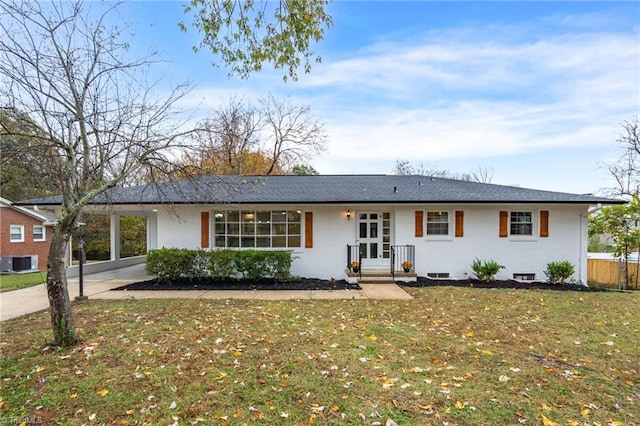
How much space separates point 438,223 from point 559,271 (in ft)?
12.8

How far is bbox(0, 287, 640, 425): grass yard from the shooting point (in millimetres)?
2875

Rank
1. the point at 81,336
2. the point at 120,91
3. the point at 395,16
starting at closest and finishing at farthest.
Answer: the point at 81,336 < the point at 120,91 < the point at 395,16

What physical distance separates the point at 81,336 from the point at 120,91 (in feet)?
13.6

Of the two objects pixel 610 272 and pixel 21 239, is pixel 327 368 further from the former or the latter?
pixel 21 239

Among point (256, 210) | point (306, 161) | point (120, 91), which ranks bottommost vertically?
point (256, 210)

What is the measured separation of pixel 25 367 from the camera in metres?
3.75

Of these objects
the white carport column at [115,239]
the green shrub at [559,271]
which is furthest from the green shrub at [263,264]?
the green shrub at [559,271]

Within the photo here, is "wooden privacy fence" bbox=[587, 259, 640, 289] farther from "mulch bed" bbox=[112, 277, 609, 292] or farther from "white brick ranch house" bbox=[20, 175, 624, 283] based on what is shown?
"mulch bed" bbox=[112, 277, 609, 292]

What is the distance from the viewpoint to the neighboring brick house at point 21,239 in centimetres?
1811

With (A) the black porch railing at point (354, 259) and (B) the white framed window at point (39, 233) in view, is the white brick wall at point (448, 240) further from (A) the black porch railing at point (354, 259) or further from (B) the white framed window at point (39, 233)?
(B) the white framed window at point (39, 233)

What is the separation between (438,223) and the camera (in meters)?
10.6

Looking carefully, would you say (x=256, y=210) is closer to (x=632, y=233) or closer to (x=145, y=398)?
(x=145, y=398)

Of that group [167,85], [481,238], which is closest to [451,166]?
[481,238]

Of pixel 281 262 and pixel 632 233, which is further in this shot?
pixel 632 233
